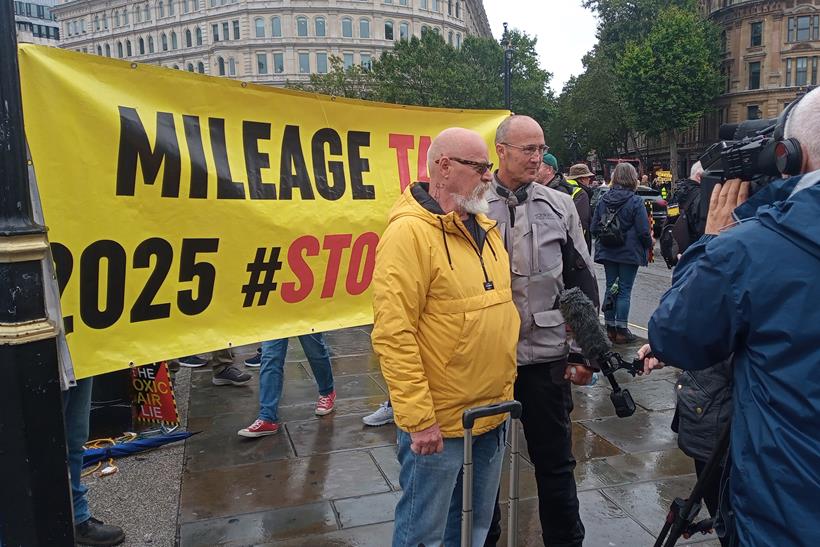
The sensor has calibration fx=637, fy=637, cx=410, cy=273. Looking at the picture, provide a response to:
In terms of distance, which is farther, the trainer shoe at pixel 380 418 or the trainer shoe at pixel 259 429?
the trainer shoe at pixel 380 418

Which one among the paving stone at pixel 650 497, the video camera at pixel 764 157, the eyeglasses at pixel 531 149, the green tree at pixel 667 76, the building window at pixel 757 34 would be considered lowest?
the paving stone at pixel 650 497

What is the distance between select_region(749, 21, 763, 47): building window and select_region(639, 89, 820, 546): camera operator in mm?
62704

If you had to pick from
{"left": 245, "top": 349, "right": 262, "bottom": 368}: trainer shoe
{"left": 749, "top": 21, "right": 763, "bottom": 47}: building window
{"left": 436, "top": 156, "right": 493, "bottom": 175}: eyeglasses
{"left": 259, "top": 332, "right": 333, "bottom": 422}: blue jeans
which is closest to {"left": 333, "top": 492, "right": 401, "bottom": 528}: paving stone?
{"left": 259, "top": 332, "right": 333, "bottom": 422}: blue jeans

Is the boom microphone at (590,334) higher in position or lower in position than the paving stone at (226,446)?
higher

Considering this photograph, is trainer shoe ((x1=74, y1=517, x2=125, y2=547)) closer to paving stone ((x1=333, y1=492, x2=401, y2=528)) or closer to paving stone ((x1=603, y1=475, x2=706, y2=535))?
paving stone ((x1=333, y1=492, x2=401, y2=528))

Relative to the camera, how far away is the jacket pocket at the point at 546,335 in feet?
9.41

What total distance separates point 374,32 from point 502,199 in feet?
313

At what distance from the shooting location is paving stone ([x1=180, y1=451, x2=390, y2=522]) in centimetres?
361

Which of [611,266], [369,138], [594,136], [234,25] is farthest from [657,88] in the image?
[234,25]

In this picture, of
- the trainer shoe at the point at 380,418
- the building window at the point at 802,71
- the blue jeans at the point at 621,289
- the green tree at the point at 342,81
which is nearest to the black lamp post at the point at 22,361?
the trainer shoe at the point at 380,418

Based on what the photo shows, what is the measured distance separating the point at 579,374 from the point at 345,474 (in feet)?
6.08

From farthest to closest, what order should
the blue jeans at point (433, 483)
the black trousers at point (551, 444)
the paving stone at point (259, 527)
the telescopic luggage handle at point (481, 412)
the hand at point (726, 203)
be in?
the paving stone at point (259, 527)
the black trousers at point (551, 444)
the blue jeans at point (433, 483)
the telescopic luggage handle at point (481, 412)
the hand at point (726, 203)

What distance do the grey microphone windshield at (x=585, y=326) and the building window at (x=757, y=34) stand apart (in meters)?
62.2

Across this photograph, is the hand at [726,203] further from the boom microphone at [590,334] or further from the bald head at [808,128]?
the boom microphone at [590,334]
